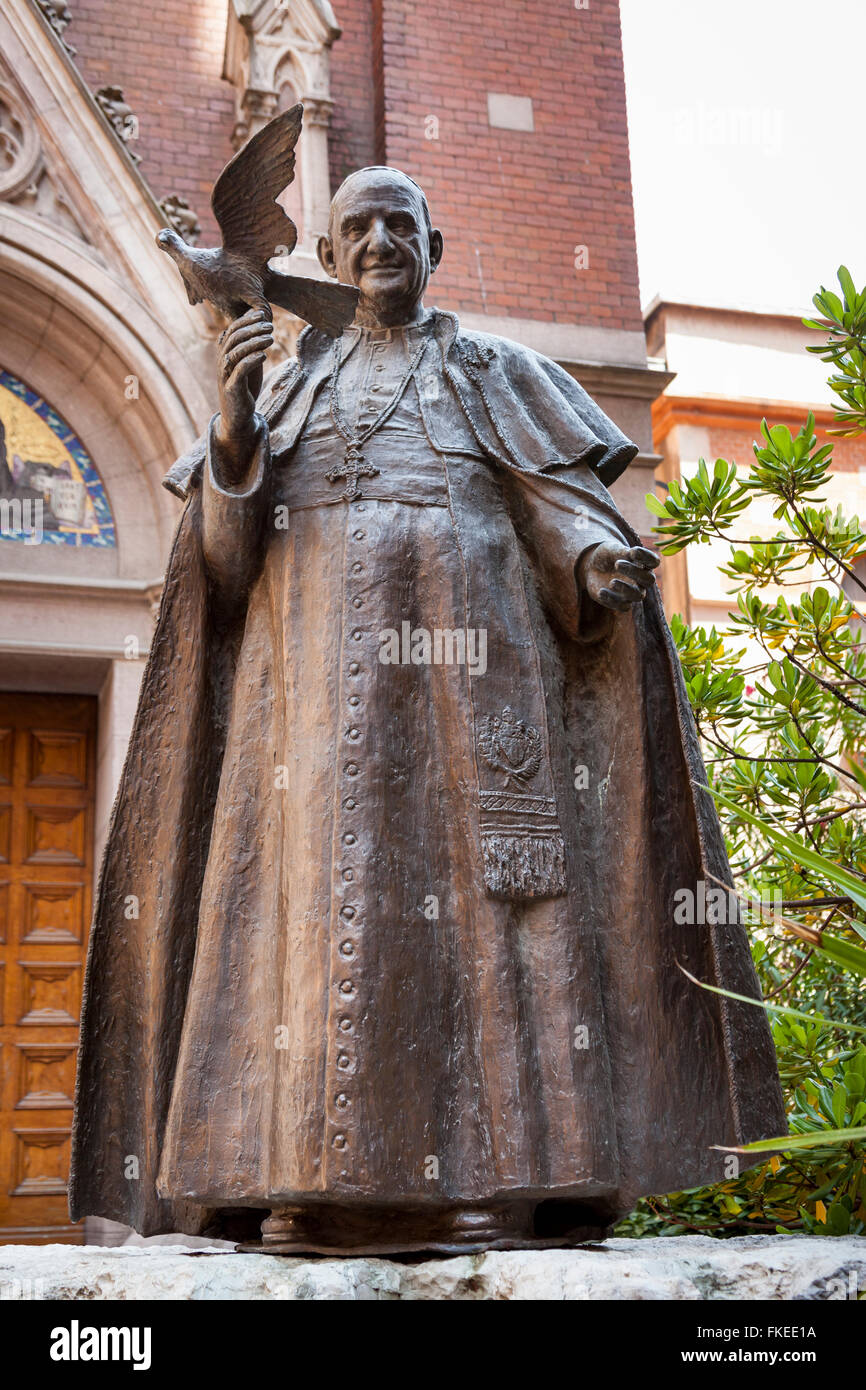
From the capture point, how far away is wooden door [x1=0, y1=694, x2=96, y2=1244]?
362 inches

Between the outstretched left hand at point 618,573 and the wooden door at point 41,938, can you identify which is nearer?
the outstretched left hand at point 618,573

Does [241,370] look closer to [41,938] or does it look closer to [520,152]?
[41,938]

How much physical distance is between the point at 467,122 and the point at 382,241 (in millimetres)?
8032

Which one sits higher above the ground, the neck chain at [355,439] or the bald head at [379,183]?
the bald head at [379,183]

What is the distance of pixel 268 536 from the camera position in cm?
375

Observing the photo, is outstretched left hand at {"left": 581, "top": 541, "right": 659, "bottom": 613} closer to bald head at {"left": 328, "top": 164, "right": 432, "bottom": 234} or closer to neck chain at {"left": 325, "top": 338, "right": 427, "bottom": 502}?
neck chain at {"left": 325, "top": 338, "right": 427, "bottom": 502}

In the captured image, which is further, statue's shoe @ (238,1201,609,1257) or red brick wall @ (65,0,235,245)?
red brick wall @ (65,0,235,245)

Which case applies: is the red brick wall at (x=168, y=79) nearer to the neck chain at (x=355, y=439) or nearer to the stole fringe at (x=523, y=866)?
the neck chain at (x=355, y=439)

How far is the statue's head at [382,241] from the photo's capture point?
3.79m

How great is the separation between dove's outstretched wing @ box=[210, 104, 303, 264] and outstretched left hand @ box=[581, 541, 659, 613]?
101 cm

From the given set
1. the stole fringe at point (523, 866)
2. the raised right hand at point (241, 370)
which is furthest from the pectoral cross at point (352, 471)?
the stole fringe at point (523, 866)

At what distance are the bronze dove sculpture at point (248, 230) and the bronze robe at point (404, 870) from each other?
12.7 inches

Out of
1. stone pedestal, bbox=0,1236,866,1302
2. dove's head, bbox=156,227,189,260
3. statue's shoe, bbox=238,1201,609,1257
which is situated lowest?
stone pedestal, bbox=0,1236,866,1302

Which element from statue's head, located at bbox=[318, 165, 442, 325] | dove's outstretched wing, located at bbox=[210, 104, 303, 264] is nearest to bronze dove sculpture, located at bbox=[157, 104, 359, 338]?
dove's outstretched wing, located at bbox=[210, 104, 303, 264]
